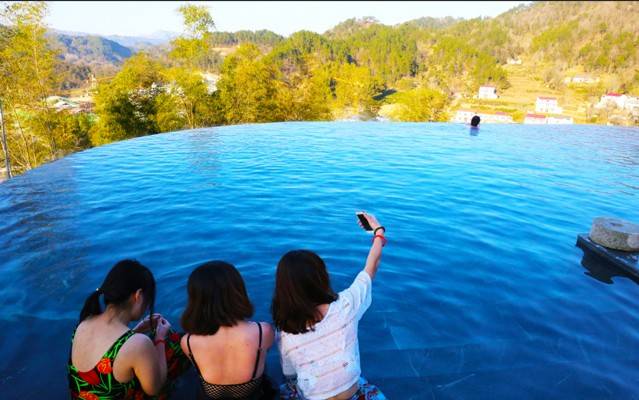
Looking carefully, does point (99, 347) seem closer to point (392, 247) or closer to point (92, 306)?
point (92, 306)

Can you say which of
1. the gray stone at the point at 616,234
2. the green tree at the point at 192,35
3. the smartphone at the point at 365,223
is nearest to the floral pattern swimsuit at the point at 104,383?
the smartphone at the point at 365,223

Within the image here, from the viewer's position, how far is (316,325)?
2.12 meters

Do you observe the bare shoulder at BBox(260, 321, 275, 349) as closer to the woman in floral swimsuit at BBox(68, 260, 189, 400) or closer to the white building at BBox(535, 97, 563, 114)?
the woman in floral swimsuit at BBox(68, 260, 189, 400)

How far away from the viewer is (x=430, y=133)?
14.7m

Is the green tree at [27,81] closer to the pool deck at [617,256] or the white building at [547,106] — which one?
the pool deck at [617,256]

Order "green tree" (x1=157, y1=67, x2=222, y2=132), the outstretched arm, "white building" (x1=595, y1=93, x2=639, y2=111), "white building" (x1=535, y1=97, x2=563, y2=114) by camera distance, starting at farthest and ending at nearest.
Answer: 1. "white building" (x1=535, y1=97, x2=563, y2=114)
2. "white building" (x1=595, y1=93, x2=639, y2=111)
3. "green tree" (x1=157, y1=67, x2=222, y2=132)
4. the outstretched arm

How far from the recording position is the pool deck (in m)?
4.77

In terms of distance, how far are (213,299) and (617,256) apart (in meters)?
5.23

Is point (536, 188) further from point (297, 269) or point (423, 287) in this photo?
point (297, 269)

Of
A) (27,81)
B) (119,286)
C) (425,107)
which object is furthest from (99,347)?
(425,107)

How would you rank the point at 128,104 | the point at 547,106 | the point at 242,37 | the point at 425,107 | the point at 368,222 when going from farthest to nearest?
1. the point at 242,37
2. the point at 547,106
3. the point at 425,107
4. the point at 128,104
5. the point at 368,222

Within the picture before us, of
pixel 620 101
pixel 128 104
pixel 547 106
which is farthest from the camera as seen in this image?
pixel 547 106

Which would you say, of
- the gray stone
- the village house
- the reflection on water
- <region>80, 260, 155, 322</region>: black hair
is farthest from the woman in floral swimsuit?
the village house

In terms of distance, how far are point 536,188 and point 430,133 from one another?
696cm
